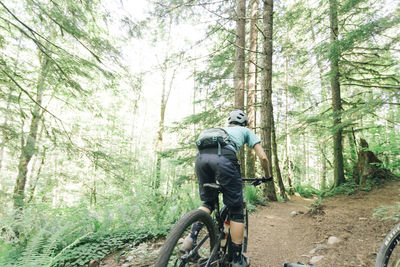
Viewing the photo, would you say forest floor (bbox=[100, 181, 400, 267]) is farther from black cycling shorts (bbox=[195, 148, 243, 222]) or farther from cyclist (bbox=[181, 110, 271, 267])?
black cycling shorts (bbox=[195, 148, 243, 222])

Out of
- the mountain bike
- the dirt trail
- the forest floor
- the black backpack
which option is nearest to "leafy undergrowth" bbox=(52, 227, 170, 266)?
the forest floor

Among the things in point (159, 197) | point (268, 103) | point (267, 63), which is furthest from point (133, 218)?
point (267, 63)

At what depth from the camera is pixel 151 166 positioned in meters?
4.96

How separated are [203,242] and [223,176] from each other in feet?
2.37

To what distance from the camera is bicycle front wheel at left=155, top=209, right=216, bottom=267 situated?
1.75 m

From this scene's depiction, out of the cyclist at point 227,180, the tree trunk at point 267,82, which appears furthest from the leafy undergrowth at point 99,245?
the tree trunk at point 267,82

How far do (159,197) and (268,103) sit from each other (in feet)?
17.5

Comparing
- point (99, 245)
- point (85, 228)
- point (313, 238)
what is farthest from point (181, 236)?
point (313, 238)

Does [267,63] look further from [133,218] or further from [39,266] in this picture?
[39,266]

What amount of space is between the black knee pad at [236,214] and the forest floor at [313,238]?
1.26 metres

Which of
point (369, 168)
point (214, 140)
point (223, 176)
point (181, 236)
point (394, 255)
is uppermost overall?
point (214, 140)

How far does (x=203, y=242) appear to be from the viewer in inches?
86.8

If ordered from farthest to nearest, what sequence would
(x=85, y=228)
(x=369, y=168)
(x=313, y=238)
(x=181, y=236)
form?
(x=369, y=168)
(x=313, y=238)
(x=85, y=228)
(x=181, y=236)

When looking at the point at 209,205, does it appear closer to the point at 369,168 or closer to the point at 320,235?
the point at 320,235
